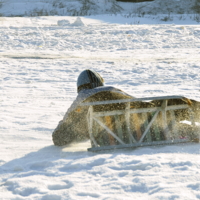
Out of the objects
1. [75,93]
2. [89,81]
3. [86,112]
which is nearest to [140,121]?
[86,112]

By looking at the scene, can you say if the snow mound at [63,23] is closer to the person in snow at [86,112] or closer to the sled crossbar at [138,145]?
the person in snow at [86,112]

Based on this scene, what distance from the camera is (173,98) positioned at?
4.44 metres

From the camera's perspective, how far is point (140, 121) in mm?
4676

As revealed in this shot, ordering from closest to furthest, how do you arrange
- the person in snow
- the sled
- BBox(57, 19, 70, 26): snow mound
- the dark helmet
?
→ 1. the person in snow
2. the sled
3. the dark helmet
4. BBox(57, 19, 70, 26): snow mound

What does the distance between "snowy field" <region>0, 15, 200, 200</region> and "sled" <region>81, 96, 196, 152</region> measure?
261 mm

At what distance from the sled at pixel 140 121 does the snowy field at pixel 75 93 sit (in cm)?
26

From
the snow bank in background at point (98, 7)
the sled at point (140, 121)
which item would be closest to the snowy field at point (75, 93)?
the sled at point (140, 121)

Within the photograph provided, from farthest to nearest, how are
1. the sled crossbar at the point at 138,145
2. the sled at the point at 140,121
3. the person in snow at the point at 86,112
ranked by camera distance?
1. the sled at the point at 140,121
2. the person in snow at the point at 86,112
3. the sled crossbar at the point at 138,145

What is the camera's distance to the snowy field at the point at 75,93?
10.9ft

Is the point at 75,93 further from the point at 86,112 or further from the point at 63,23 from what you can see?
the point at 63,23

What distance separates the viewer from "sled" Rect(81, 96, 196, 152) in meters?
4.55

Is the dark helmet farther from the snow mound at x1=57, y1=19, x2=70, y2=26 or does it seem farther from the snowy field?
the snow mound at x1=57, y1=19, x2=70, y2=26

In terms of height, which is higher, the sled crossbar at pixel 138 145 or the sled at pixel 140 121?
the sled at pixel 140 121

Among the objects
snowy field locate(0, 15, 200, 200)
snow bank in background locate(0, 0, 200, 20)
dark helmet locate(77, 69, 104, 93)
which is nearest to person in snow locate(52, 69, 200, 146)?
dark helmet locate(77, 69, 104, 93)
